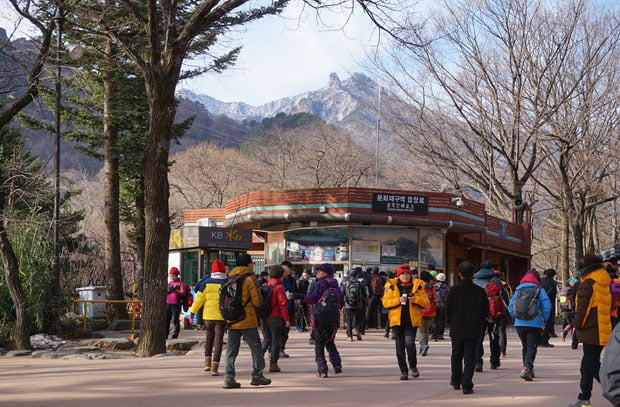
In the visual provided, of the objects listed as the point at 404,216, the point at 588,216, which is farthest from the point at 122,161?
the point at 588,216

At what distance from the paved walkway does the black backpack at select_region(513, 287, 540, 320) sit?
3.14 feet

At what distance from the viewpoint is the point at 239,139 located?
346ft

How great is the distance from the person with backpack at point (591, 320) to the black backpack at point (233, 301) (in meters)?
4.15

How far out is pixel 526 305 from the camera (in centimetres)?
1052

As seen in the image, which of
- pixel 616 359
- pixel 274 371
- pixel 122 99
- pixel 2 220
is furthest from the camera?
pixel 122 99

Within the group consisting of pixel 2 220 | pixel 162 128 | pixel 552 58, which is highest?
pixel 552 58

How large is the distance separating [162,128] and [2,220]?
14.8ft

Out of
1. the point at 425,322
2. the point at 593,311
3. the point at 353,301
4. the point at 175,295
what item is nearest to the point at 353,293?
the point at 353,301

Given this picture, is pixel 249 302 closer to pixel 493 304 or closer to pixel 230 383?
pixel 230 383

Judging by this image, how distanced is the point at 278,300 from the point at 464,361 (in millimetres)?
3227

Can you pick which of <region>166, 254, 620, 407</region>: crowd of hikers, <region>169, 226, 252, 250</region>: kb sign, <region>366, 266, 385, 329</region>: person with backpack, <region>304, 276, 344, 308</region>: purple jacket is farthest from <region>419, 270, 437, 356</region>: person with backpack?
<region>169, 226, 252, 250</region>: kb sign

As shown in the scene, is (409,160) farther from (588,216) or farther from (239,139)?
(239,139)

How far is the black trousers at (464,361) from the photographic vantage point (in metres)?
9.54

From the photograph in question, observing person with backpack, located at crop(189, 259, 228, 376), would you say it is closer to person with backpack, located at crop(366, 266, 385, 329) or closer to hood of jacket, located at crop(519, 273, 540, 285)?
hood of jacket, located at crop(519, 273, 540, 285)
